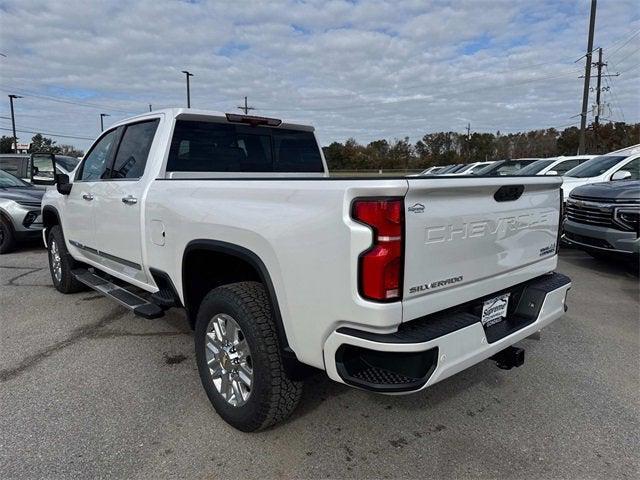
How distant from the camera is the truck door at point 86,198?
4.60 metres

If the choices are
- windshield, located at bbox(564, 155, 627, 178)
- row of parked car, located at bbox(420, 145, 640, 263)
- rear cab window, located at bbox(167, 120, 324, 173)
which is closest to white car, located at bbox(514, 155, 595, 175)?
windshield, located at bbox(564, 155, 627, 178)

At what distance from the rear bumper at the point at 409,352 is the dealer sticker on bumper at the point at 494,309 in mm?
208

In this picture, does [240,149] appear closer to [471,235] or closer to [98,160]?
[98,160]

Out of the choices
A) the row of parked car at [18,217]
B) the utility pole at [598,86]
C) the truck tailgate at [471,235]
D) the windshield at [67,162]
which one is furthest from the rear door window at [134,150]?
the utility pole at [598,86]

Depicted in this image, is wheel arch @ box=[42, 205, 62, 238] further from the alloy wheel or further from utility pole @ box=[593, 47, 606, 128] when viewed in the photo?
utility pole @ box=[593, 47, 606, 128]

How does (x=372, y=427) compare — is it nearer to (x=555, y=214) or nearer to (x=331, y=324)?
(x=331, y=324)

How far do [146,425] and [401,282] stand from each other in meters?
1.90

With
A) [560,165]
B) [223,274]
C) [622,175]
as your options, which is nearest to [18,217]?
[223,274]

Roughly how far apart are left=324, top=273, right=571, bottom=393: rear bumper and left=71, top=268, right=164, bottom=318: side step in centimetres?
186

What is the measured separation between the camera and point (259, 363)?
2.57 metres

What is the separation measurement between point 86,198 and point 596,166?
→ 9972 millimetres

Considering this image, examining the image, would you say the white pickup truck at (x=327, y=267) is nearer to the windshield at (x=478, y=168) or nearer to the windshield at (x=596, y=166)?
the windshield at (x=596, y=166)

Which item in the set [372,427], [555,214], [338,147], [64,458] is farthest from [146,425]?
[338,147]

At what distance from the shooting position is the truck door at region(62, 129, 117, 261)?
15.1 feet
